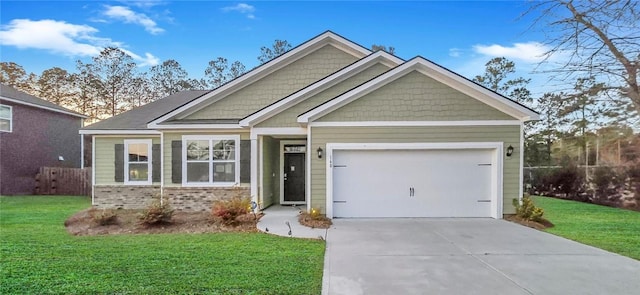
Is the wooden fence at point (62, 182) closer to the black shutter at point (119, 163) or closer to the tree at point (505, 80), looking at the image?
the black shutter at point (119, 163)

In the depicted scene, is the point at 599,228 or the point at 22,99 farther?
the point at 22,99

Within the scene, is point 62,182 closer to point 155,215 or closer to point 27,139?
point 27,139

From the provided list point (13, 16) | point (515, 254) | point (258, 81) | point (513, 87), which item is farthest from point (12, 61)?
point (513, 87)

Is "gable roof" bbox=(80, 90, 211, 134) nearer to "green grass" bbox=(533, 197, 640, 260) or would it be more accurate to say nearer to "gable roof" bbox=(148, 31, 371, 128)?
"gable roof" bbox=(148, 31, 371, 128)

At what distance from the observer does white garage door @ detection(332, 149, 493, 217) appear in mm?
9703

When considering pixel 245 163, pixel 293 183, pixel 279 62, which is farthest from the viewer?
pixel 293 183

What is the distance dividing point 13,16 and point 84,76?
16230 millimetres

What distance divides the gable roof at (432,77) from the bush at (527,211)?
7.45 feet

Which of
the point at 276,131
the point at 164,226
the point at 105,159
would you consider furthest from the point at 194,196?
the point at 105,159

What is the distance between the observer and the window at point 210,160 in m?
11.2

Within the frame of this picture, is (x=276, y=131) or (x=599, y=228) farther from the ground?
(x=276, y=131)

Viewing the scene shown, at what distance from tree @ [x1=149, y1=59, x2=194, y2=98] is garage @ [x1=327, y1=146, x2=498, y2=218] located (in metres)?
23.8

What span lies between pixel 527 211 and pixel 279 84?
857 cm

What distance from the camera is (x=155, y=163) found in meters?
12.2
